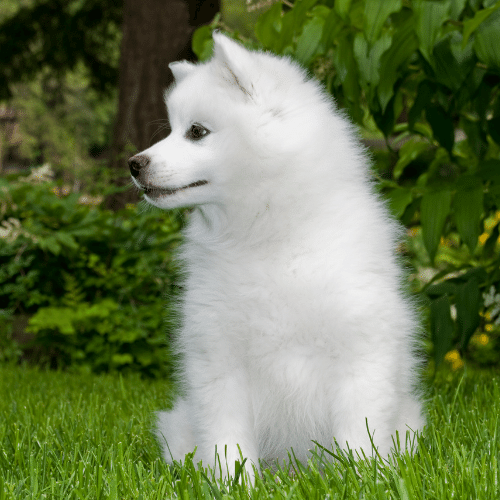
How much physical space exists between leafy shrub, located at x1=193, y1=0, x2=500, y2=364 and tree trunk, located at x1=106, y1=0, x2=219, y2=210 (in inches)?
112

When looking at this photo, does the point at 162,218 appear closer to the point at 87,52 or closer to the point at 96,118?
the point at 87,52

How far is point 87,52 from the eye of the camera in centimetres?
790

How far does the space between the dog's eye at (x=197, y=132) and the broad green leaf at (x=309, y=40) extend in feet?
1.99

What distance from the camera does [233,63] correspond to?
6.16 feet

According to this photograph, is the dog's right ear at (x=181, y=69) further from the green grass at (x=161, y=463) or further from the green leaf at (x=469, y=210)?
the green grass at (x=161, y=463)

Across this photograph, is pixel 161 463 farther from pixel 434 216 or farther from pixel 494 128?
pixel 494 128

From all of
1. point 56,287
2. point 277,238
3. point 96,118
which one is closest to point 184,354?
point 277,238

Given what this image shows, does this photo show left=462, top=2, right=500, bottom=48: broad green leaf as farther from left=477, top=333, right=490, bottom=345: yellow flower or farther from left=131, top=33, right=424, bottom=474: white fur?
left=477, top=333, right=490, bottom=345: yellow flower

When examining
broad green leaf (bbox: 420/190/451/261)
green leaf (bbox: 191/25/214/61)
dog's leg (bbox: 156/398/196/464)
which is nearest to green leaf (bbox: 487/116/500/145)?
broad green leaf (bbox: 420/190/451/261)

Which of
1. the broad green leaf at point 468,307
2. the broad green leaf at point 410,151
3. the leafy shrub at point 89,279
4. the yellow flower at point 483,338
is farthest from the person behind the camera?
the yellow flower at point 483,338

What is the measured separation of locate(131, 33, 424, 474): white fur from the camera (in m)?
1.73

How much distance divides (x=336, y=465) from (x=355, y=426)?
0.39ft

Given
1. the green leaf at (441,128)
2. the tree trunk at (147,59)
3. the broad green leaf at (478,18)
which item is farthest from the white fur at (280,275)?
the tree trunk at (147,59)

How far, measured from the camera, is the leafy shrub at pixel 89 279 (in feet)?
14.3
